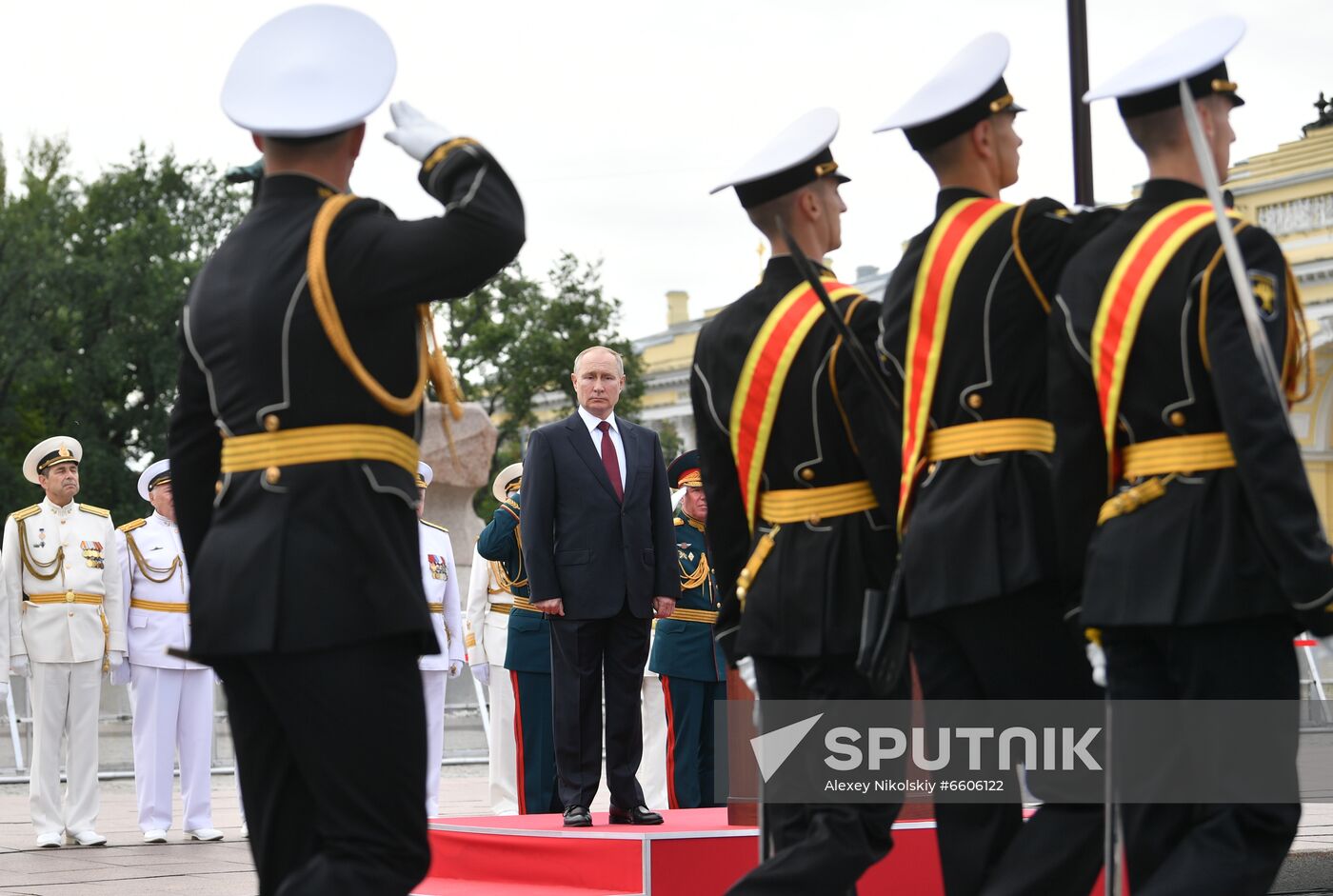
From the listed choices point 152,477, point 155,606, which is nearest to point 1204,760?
point 155,606

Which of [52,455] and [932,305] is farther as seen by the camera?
[52,455]

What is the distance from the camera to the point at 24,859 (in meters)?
9.53

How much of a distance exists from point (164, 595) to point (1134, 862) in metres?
7.75

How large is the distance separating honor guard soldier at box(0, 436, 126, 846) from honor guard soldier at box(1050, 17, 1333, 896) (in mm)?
7581

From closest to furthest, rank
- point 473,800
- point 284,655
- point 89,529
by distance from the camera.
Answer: point 284,655
point 89,529
point 473,800

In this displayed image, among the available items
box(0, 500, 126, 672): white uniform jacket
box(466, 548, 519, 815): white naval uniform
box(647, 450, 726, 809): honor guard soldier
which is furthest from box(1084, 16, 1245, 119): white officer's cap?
box(0, 500, 126, 672): white uniform jacket

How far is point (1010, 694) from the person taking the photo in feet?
15.2

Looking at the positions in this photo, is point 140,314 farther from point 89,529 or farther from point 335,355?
point 335,355

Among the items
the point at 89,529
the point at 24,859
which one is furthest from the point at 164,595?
the point at 24,859

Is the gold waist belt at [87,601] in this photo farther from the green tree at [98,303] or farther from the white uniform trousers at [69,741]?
the green tree at [98,303]

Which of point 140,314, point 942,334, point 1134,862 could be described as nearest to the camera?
point 1134,862

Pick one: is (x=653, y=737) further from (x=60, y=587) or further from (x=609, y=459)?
(x=609, y=459)

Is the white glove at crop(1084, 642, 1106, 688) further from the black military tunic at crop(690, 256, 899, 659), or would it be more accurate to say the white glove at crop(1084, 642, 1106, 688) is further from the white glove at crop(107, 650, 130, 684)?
the white glove at crop(107, 650, 130, 684)

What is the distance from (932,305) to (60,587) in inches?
288
